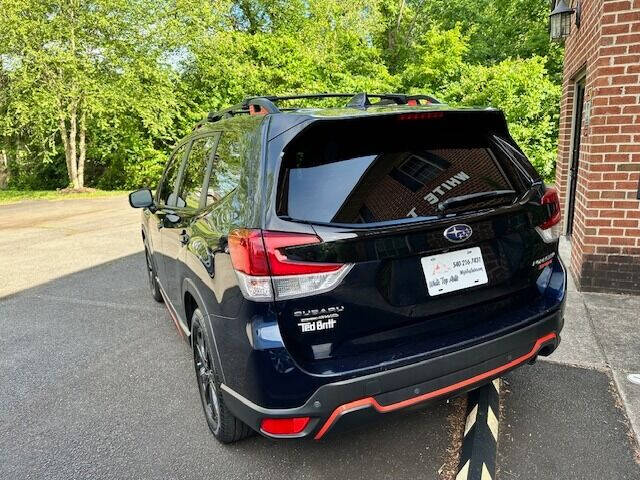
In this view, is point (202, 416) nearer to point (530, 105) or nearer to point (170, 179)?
point (170, 179)

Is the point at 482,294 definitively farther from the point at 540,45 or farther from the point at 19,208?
the point at 540,45

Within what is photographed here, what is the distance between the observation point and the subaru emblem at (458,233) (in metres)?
2.09

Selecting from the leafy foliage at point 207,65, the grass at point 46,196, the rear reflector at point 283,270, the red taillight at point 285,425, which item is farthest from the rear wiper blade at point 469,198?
the grass at point 46,196

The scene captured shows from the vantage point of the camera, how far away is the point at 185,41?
1847 centimetres

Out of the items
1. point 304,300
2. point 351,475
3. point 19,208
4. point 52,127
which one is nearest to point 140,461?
point 351,475

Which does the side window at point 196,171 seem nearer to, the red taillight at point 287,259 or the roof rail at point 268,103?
the roof rail at point 268,103

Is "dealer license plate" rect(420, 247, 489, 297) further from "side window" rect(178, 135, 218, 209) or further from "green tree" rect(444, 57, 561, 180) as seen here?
"green tree" rect(444, 57, 561, 180)

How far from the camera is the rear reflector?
1.89 metres

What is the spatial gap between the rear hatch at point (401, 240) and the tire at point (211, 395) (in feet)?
2.37

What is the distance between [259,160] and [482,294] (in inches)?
46.7

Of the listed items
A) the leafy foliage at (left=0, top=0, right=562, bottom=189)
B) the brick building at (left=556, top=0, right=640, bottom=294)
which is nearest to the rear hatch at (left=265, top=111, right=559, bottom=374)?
the brick building at (left=556, top=0, right=640, bottom=294)

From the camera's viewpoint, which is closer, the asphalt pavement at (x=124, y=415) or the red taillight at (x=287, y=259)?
the red taillight at (x=287, y=259)

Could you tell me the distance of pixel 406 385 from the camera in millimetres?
2008

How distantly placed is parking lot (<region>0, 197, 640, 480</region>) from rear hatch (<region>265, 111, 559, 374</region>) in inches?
16.5
